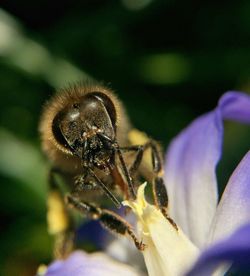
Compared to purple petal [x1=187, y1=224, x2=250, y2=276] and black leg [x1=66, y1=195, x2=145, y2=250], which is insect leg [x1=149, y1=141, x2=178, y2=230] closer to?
black leg [x1=66, y1=195, x2=145, y2=250]

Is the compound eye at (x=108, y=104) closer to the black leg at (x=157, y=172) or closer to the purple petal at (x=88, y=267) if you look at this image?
the black leg at (x=157, y=172)

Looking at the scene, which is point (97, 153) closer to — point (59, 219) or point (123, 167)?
point (123, 167)

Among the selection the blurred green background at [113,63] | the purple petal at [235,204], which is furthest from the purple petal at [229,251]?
the blurred green background at [113,63]

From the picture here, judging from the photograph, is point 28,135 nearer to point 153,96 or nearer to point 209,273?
point 153,96

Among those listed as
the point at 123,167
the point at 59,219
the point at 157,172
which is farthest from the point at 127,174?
the point at 59,219

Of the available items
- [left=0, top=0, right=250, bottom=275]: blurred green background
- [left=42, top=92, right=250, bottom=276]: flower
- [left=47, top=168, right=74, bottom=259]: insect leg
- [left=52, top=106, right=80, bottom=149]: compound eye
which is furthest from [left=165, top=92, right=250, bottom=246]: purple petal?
[left=0, top=0, right=250, bottom=275]: blurred green background

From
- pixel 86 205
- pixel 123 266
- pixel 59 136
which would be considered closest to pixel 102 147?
pixel 59 136

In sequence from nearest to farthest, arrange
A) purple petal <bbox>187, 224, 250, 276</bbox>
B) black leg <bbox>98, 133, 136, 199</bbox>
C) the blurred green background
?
1. purple petal <bbox>187, 224, 250, 276</bbox>
2. black leg <bbox>98, 133, 136, 199</bbox>
3. the blurred green background
